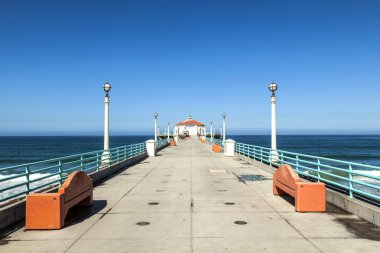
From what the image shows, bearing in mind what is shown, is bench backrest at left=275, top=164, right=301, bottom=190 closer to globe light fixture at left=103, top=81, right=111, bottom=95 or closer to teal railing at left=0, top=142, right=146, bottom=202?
teal railing at left=0, top=142, right=146, bottom=202

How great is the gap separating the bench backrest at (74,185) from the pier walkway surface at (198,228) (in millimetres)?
584

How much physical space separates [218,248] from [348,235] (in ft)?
8.89

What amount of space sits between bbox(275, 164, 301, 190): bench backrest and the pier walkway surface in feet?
1.96

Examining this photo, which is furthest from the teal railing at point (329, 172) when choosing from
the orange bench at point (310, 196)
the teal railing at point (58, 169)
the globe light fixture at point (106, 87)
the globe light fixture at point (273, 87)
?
the globe light fixture at point (106, 87)

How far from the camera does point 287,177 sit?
31.2 feet

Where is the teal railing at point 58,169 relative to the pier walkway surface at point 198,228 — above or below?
above

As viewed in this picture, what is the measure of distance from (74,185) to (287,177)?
5.69 metres

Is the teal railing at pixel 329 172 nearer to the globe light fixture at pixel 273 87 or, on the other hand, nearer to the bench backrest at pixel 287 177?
the bench backrest at pixel 287 177

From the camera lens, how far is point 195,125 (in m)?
114

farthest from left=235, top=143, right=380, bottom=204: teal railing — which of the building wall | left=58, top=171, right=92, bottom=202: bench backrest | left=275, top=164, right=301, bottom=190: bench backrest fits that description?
the building wall

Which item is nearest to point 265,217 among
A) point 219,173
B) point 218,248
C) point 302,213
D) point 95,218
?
point 302,213

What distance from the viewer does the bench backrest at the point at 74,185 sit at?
7.53 metres

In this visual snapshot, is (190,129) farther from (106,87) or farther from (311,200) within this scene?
(311,200)

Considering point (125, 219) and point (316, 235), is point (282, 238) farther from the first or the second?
point (125, 219)
